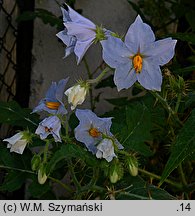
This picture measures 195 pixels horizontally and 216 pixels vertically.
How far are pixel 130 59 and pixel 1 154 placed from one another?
1.40 feet

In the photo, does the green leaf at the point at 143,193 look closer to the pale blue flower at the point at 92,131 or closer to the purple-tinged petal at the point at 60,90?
the pale blue flower at the point at 92,131

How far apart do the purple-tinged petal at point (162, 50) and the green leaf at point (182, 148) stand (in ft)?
0.40

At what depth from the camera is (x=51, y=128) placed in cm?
113

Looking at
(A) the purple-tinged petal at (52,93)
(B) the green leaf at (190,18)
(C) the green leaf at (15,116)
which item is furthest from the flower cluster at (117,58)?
(B) the green leaf at (190,18)

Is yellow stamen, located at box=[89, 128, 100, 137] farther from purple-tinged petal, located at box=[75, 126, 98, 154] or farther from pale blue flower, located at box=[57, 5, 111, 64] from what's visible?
pale blue flower, located at box=[57, 5, 111, 64]

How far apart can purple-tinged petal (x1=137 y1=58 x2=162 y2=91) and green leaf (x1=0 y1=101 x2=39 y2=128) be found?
397mm

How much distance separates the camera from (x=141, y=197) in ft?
3.74

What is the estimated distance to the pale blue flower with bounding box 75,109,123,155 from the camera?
112 centimetres

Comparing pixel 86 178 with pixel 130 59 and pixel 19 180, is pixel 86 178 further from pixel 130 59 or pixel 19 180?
pixel 130 59

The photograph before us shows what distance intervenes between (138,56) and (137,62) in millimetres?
12

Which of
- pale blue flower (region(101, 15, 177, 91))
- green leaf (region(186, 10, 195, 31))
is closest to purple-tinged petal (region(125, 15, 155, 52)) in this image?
pale blue flower (region(101, 15, 177, 91))

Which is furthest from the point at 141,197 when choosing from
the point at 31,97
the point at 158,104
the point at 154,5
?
the point at 31,97

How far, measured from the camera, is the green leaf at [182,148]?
99 cm

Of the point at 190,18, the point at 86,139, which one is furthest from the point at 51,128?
the point at 190,18
